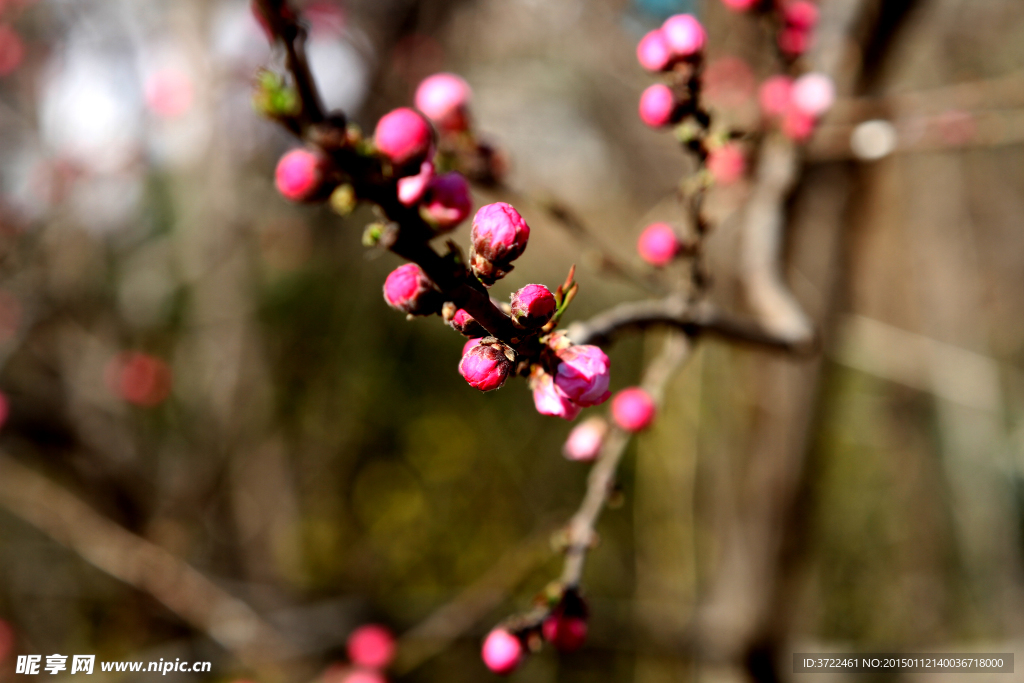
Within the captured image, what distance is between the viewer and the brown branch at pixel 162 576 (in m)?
1.77

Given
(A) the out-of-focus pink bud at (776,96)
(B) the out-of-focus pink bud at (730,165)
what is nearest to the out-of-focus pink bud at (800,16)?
(A) the out-of-focus pink bud at (776,96)

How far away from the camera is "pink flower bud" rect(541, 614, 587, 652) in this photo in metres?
0.82

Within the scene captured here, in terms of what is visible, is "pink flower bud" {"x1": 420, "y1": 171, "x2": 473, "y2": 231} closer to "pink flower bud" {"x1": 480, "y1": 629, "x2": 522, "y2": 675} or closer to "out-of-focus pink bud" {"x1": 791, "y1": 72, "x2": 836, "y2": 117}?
"pink flower bud" {"x1": 480, "y1": 629, "x2": 522, "y2": 675}

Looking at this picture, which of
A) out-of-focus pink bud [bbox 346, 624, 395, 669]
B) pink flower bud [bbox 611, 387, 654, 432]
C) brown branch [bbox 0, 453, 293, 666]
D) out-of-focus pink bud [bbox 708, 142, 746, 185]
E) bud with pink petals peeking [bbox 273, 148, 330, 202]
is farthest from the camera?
brown branch [bbox 0, 453, 293, 666]

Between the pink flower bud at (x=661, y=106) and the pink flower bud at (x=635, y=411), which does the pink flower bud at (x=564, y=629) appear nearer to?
the pink flower bud at (x=635, y=411)

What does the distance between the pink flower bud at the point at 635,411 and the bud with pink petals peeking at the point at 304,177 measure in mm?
650

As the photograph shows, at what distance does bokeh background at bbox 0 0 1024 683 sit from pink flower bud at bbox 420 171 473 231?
451mm

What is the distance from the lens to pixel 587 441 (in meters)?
0.97

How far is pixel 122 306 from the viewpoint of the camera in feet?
9.19

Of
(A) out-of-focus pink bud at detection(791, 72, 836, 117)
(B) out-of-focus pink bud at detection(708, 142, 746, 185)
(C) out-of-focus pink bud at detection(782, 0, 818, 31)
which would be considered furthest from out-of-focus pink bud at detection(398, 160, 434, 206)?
(B) out-of-focus pink bud at detection(708, 142, 746, 185)

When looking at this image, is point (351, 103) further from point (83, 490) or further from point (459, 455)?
point (459, 455)

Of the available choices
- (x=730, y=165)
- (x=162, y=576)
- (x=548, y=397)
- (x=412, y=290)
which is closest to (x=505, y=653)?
(x=548, y=397)

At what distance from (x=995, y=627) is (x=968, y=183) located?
2445 millimetres

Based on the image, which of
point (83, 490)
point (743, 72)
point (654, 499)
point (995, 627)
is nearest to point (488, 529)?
point (654, 499)
